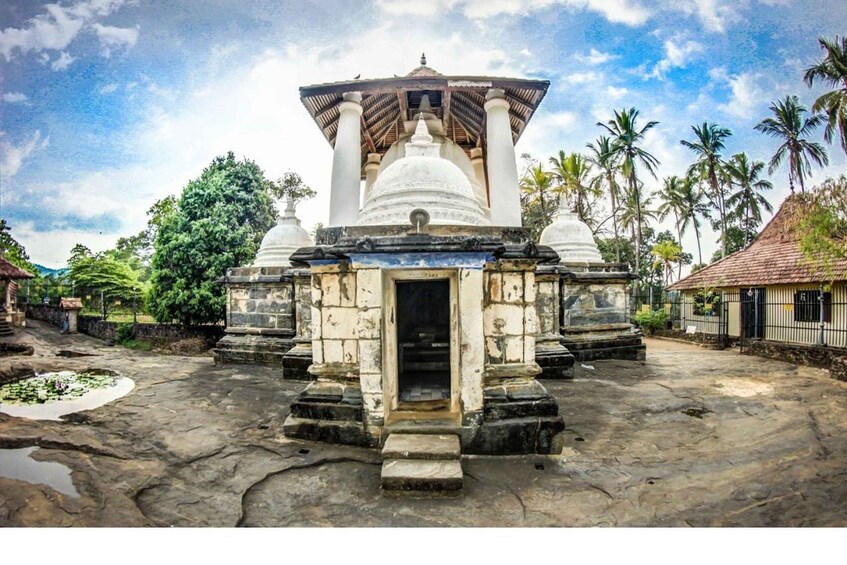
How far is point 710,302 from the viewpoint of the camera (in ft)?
37.7

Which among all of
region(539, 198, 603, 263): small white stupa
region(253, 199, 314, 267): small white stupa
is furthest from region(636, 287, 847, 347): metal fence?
region(253, 199, 314, 267): small white stupa

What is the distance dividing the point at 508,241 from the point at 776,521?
245 centimetres

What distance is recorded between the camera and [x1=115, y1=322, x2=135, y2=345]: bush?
10.8 metres

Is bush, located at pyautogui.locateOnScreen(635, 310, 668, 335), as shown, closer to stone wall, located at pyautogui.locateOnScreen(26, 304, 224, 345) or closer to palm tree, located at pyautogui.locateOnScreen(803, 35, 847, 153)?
palm tree, located at pyautogui.locateOnScreen(803, 35, 847, 153)

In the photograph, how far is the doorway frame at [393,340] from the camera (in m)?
3.10

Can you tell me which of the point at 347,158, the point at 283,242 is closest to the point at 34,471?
the point at 283,242

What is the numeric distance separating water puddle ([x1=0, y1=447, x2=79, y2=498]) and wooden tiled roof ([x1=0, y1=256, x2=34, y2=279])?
2415 mm

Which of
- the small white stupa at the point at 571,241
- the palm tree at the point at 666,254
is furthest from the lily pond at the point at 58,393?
the palm tree at the point at 666,254

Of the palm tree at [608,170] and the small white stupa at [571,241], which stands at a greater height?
the palm tree at [608,170]

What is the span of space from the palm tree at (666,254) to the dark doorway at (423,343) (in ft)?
55.2

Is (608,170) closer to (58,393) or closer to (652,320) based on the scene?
(652,320)

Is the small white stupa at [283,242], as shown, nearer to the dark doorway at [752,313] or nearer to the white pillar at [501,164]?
the white pillar at [501,164]

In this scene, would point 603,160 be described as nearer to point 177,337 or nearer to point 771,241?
point 771,241

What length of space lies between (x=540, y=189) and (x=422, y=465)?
1691cm
